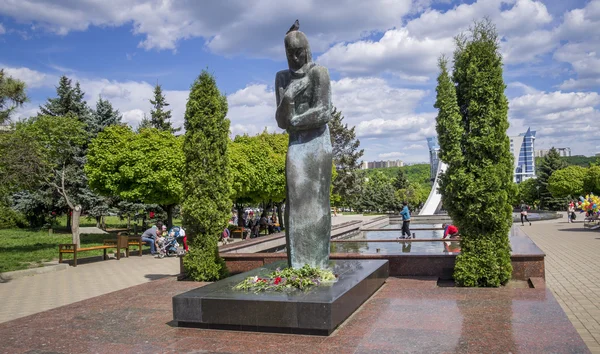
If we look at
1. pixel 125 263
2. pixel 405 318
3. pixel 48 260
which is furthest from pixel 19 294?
pixel 405 318

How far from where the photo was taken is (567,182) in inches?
1984

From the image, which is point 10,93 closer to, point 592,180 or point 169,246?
point 169,246

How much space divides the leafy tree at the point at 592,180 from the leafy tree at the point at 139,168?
4549 cm

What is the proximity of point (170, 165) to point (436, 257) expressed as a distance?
13.2 m

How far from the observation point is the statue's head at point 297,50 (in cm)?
659

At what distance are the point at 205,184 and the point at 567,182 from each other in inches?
2007

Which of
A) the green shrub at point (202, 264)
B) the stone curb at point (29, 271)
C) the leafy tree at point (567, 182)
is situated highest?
the leafy tree at point (567, 182)

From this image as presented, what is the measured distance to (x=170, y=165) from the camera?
1919 cm

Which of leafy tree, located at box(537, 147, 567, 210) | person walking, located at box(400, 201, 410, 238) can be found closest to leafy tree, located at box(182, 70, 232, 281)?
person walking, located at box(400, 201, 410, 238)

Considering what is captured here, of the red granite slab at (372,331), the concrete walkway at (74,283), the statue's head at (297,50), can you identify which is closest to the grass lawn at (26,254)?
the concrete walkway at (74,283)

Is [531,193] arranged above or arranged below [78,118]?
below

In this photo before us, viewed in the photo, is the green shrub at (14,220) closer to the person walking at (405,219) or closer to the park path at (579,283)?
the person walking at (405,219)

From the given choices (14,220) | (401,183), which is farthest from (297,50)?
(401,183)

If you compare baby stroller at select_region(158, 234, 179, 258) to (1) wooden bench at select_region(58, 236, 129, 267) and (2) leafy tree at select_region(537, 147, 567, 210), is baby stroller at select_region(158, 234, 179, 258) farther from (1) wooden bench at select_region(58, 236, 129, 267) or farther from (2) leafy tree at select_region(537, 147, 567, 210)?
(2) leafy tree at select_region(537, 147, 567, 210)
